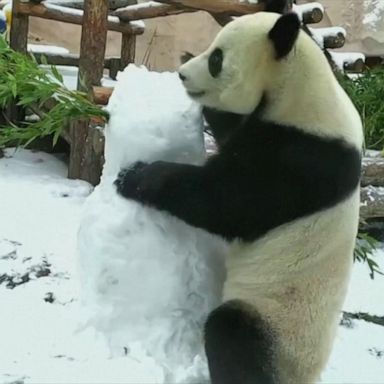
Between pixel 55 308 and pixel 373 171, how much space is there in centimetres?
143

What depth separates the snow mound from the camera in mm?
1146

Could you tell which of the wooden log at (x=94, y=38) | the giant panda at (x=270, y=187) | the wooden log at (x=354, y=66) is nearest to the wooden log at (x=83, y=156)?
the wooden log at (x=94, y=38)

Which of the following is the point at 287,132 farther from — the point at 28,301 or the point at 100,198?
the point at 28,301

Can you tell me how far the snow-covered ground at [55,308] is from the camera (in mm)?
1216

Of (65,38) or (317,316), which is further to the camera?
(65,38)

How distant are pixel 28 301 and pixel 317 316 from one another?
2.79 ft

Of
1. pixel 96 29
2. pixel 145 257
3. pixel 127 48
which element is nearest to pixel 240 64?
pixel 145 257

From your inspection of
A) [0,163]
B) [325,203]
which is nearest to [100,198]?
[325,203]

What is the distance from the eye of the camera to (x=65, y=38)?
21.7ft

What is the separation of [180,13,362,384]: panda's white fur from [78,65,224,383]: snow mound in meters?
0.07

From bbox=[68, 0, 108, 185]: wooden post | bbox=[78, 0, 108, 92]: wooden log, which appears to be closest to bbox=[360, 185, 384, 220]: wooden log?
bbox=[68, 0, 108, 185]: wooden post

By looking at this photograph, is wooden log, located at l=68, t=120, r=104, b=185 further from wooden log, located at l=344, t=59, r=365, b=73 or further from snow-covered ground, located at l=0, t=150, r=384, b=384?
wooden log, located at l=344, t=59, r=365, b=73

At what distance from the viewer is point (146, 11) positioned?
383 centimetres

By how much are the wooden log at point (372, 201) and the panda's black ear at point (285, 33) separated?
1643 millimetres
